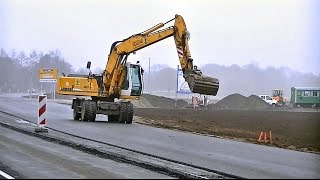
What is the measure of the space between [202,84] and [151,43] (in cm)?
626

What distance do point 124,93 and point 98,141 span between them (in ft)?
37.4

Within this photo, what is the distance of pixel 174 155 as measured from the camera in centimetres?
1437

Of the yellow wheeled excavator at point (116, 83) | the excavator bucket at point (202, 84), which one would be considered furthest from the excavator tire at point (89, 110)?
the excavator bucket at point (202, 84)

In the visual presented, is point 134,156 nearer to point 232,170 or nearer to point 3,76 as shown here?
point 232,170

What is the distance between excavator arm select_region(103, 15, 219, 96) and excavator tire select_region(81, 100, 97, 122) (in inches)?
57.4

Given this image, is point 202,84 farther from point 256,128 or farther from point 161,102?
point 161,102

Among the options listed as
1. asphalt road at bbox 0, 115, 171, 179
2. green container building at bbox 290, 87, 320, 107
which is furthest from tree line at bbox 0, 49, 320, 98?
asphalt road at bbox 0, 115, 171, 179

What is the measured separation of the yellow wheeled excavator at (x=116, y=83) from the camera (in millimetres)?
27672

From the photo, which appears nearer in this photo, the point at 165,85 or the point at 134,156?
the point at 134,156

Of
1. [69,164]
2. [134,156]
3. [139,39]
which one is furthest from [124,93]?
[69,164]

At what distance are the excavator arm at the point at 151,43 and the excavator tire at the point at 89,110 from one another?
1457 millimetres

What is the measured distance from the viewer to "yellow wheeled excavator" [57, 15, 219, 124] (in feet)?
90.8

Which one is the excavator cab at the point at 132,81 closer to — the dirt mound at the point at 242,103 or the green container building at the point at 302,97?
the dirt mound at the point at 242,103

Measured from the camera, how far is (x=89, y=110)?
28.1m
